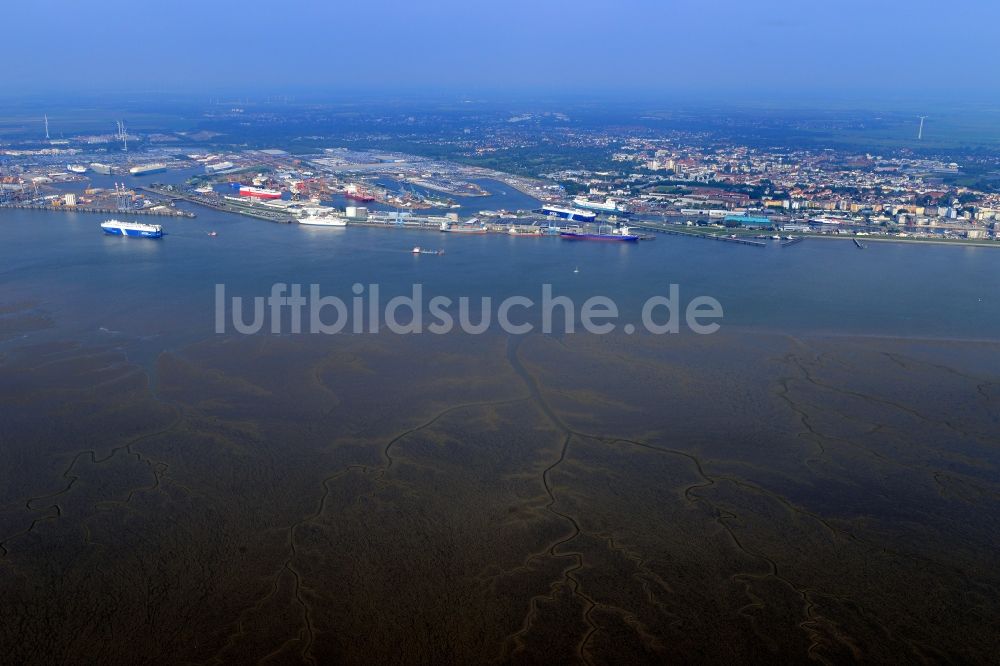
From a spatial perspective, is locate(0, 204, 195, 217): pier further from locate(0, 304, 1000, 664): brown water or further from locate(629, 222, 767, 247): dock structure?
locate(629, 222, 767, 247): dock structure

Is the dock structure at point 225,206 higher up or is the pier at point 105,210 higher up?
the dock structure at point 225,206

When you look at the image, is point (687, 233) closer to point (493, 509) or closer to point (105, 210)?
point (493, 509)

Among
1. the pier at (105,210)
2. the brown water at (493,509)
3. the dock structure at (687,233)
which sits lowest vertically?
the brown water at (493,509)

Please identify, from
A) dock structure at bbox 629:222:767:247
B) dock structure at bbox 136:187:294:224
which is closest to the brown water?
dock structure at bbox 629:222:767:247

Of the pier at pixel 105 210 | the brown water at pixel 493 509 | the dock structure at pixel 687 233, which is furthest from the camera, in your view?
the pier at pixel 105 210

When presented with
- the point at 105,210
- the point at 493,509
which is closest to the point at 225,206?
the point at 105,210

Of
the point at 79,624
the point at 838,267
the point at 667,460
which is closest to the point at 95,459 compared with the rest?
the point at 79,624

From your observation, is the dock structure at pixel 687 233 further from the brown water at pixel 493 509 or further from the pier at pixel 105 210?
the pier at pixel 105 210

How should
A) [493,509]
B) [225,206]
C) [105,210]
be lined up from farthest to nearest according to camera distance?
[225,206] → [105,210] → [493,509]

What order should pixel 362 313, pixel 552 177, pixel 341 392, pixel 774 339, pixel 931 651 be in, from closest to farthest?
pixel 931 651 < pixel 341 392 < pixel 774 339 < pixel 362 313 < pixel 552 177

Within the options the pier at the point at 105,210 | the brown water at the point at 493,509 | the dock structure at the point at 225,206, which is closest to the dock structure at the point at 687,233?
the brown water at the point at 493,509

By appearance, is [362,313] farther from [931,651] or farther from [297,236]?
[931,651]
